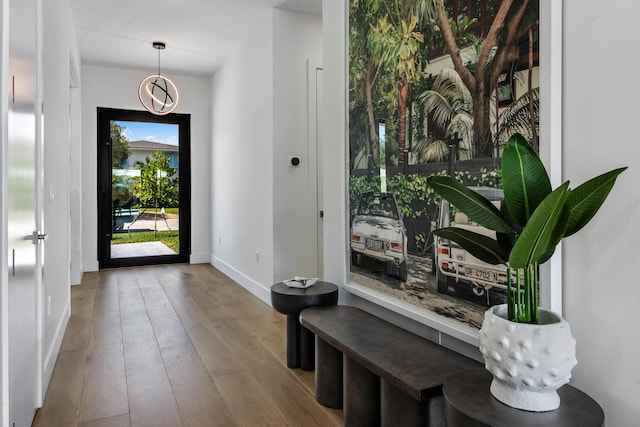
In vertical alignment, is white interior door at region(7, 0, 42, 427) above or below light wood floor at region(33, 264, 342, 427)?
above

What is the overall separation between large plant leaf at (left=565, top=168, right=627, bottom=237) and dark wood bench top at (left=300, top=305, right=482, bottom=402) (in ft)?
2.35

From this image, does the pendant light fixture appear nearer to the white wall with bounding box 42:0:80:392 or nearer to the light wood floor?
the white wall with bounding box 42:0:80:392

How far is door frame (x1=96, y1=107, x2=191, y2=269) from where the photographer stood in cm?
581

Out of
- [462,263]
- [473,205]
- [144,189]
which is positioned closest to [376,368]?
[462,263]

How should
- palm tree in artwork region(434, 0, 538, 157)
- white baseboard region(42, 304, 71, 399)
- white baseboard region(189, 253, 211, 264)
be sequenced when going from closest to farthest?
palm tree in artwork region(434, 0, 538, 157)
white baseboard region(42, 304, 71, 399)
white baseboard region(189, 253, 211, 264)

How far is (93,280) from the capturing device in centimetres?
511

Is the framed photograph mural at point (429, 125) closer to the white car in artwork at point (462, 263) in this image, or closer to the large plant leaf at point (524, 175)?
the white car in artwork at point (462, 263)

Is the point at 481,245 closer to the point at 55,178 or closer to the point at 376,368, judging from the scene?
the point at 376,368

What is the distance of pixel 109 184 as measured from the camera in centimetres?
589

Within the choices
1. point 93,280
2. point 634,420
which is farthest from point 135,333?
point 634,420

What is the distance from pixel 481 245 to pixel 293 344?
155cm

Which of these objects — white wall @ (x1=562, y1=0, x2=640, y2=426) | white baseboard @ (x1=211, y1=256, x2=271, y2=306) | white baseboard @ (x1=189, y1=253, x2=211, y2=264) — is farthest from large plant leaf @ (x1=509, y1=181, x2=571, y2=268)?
white baseboard @ (x1=189, y1=253, x2=211, y2=264)

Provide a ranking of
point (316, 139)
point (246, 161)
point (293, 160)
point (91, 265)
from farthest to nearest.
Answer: point (91, 265), point (246, 161), point (316, 139), point (293, 160)

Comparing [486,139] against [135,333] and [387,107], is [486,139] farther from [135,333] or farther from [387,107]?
[135,333]
